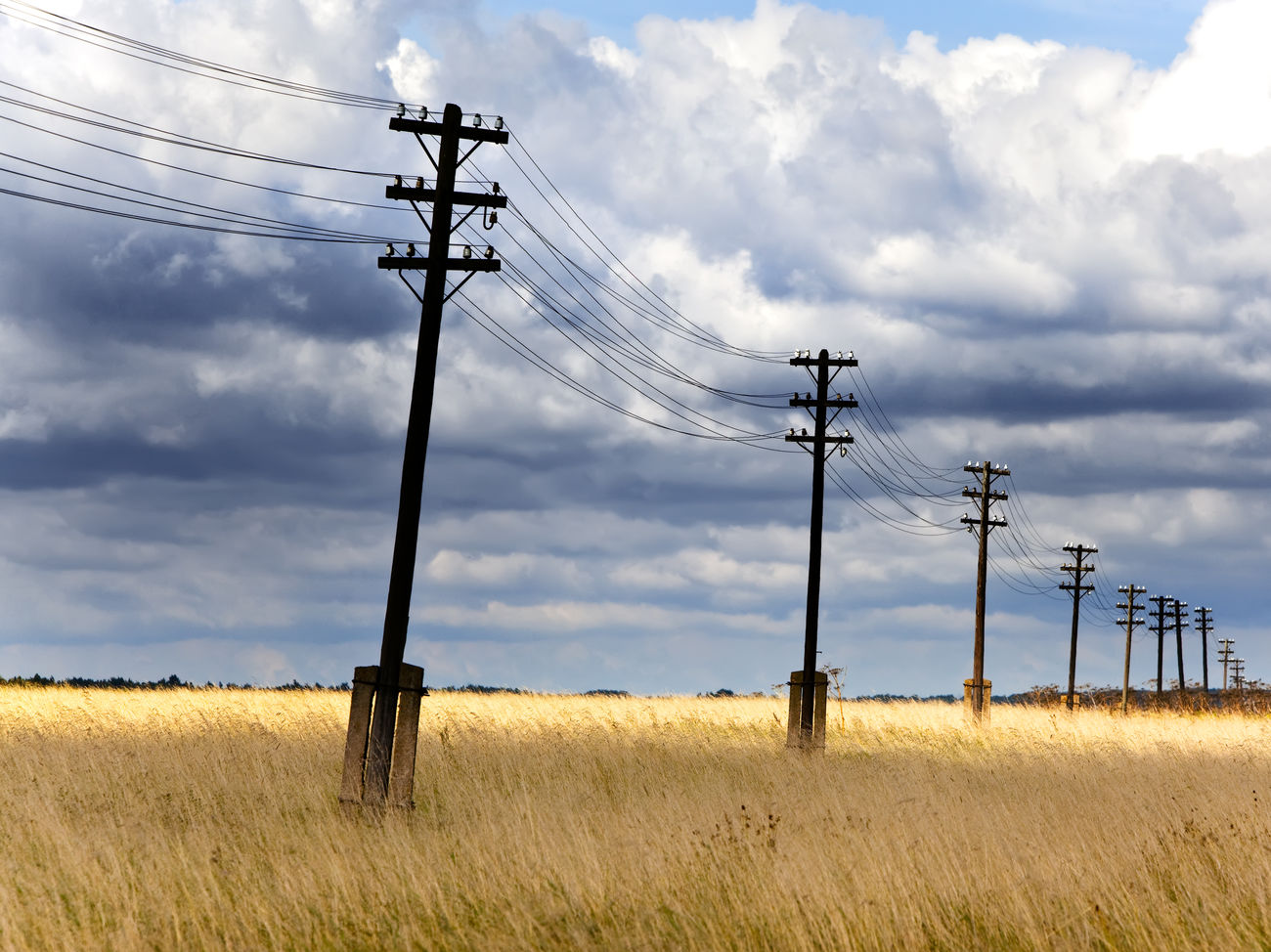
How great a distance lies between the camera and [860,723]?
30219 mm

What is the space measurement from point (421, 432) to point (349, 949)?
25.0 ft

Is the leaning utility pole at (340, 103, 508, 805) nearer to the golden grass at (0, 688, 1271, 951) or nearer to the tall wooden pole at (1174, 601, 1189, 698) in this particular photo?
the golden grass at (0, 688, 1271, 951)

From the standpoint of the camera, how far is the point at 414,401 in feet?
49.0

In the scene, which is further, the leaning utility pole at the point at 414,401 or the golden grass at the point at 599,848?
the leaning utility pole at the point at 414,401

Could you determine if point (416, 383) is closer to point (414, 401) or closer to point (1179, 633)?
point (414, 401)

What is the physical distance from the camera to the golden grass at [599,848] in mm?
8789

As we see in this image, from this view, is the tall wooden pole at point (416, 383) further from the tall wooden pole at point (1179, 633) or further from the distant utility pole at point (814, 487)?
the tall wooden pole at point (1179, 633)

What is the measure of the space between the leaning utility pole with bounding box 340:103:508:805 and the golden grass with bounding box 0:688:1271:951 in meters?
0.79

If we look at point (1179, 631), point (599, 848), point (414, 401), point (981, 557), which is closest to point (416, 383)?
point (414, 401)

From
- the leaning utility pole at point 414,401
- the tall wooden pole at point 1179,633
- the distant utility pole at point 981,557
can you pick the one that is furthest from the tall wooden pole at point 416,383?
the tall wooden pole at point 1179,633

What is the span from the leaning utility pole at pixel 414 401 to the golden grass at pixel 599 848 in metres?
0.79

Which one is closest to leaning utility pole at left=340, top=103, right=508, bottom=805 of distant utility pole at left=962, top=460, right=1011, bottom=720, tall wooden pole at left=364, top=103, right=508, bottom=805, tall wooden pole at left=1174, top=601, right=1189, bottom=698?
tall wooden pole at left=364, top=103, right=508, bottom=805

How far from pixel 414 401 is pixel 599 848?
6.40 m

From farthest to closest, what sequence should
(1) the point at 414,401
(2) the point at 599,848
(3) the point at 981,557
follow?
(3) the point at 981,557, (1) the point at 414,401, (2) the point at 599,848
